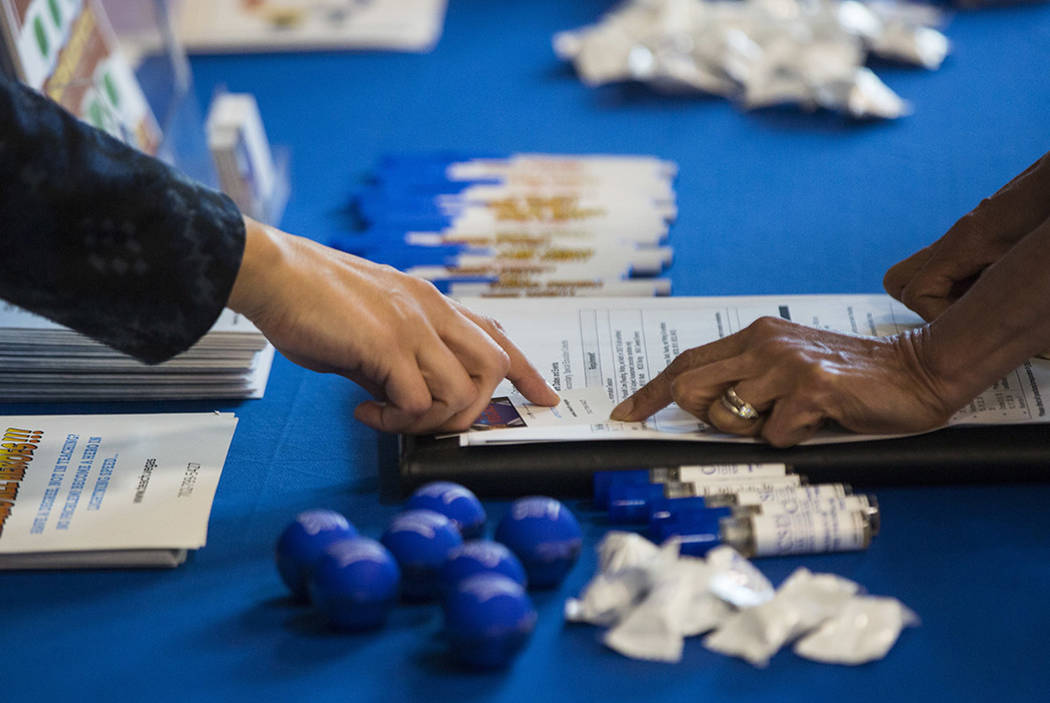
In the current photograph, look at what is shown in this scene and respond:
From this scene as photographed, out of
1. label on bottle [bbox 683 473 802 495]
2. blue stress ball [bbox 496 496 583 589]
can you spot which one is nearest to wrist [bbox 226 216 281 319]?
blue stress ball [bbox 496 496 583 589]

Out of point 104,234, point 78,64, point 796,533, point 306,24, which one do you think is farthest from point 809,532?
→ point 306,24

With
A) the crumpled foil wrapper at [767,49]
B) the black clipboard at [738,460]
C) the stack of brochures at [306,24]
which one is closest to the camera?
the black clipboard at [738,460]

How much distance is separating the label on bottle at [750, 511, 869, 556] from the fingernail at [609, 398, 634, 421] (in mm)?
164

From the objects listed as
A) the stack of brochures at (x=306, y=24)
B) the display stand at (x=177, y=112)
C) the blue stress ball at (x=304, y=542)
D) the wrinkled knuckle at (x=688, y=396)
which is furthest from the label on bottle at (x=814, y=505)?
the stack of brochures at (x=306, y=24)

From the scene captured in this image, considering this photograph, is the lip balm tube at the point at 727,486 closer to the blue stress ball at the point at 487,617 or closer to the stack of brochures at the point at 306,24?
the blue stress ball at the point at 487,617

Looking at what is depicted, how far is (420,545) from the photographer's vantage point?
0.76 metres

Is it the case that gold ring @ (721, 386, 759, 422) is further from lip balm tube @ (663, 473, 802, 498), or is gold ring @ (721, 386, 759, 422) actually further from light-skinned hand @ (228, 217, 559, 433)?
light-skinned hand @ (228, 217, 559, 433)

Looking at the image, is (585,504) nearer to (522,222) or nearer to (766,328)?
(766,328)

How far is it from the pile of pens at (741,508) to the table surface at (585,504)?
20mm

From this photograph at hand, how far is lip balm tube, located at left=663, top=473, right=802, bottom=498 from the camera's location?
870 millimetres

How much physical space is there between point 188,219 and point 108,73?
0.70 metres

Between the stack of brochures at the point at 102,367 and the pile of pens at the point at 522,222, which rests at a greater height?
the pile of pens at the point at 522,222

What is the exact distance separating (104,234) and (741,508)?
21.5 inches

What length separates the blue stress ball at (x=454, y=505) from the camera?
807 mm
